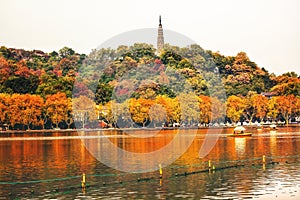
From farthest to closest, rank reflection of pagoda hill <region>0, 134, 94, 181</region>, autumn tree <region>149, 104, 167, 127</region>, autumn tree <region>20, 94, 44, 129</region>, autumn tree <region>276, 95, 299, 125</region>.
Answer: autumn tree <region>276, 95, 299, 125</region> → autumn tree <region>149, 104, 167, 127</region> → autumn tree <region>20, 94, 44, 129</region> → reflection of pagoda hill <region>0, 134, 94, 181</region>

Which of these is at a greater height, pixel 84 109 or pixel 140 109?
pixel 84 109

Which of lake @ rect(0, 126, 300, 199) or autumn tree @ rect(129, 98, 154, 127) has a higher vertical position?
autumn tree @ rect(129, 98, 154, 127)

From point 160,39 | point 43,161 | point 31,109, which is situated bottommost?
point 43,161

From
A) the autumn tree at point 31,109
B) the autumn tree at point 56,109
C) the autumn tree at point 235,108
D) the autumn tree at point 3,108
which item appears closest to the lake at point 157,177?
the autumn tree at point 3,108

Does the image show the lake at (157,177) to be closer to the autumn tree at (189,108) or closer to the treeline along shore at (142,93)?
the treeline along shore at (142,93)

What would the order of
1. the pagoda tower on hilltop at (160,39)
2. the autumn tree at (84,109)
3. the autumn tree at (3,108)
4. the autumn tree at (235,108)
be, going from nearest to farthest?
the autumn tree at (3,108)
the autumn tree at (84,109)
the autumn tree at (235,108)
the pagoda tower on hilltop at (160,39)

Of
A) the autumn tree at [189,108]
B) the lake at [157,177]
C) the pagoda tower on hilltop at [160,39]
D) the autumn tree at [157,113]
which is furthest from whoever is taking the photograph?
the pagoda tower on hilltop at [160,39]

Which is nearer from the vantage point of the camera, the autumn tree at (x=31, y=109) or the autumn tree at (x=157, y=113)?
the autumn tree at (x=31, y=109)

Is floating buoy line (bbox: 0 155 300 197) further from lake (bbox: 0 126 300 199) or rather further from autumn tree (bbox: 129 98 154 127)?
autumn tree (bbox: 129 98 154 127)

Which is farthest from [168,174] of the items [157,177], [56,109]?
[56,109]

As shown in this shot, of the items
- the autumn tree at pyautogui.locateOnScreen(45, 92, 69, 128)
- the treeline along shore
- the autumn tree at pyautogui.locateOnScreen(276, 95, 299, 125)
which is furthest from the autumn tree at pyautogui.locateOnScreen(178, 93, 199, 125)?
the autumn tree at pyautogui.locateOnScreen(45, 92, 69, 128)

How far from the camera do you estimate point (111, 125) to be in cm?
12194

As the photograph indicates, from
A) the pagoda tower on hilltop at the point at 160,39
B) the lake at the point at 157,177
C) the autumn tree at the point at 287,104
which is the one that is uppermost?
the pagoda tower on hilltop at the point at 160,39

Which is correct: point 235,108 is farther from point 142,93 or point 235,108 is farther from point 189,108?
point 142,93
